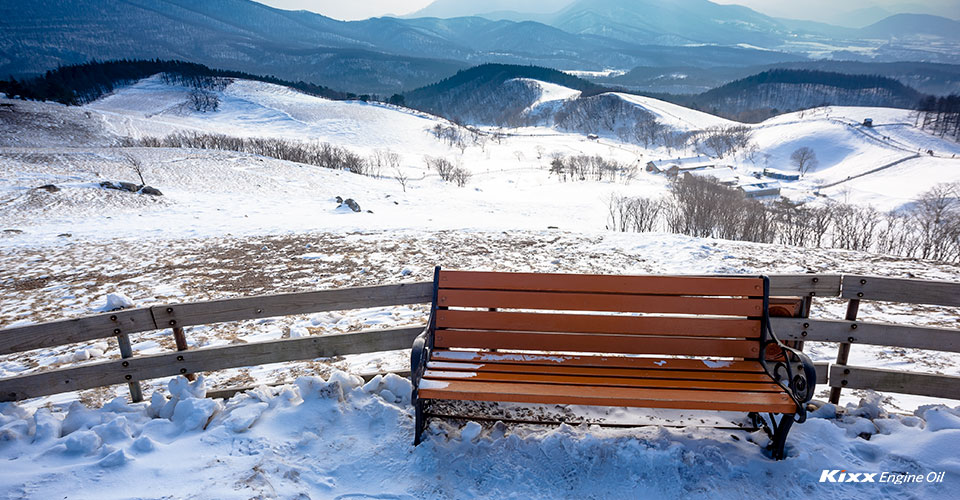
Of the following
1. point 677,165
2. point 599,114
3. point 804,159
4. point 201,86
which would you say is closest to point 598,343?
point 677,165

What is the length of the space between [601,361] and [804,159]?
113947 mm

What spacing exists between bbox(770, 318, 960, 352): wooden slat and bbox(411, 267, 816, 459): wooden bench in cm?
24

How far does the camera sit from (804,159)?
299 feet

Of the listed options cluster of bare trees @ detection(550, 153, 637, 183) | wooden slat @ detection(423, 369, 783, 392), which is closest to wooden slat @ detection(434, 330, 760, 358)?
wooden slat @ detection(423, 369, 783, 392)

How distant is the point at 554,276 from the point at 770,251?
30.4 ft

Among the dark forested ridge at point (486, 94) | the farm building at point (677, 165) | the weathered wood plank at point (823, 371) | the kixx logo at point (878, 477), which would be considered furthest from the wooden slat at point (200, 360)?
the dark forested ridge at point (486, 94)

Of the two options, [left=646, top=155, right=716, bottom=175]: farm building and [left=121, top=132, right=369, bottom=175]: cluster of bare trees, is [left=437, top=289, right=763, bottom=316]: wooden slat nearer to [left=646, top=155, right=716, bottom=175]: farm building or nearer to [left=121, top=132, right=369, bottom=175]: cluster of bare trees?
[left=121, top=132, right=369, bottom=175]: cluster of bare trees

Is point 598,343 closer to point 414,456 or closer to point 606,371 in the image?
point 606,371

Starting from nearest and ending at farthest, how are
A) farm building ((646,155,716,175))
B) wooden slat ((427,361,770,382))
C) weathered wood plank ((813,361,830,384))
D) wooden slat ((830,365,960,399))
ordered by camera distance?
wooden slat ((427,361,770,382)) → wooden slat ((830,365,960,399)) → weathered wood plank ((813,361,830,384)) → farm building ((646,155,716,175))

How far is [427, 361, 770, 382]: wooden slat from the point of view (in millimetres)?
3273

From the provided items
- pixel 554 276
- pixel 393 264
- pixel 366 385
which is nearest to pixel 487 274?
pixel 554 276

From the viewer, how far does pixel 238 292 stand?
26.6 feet

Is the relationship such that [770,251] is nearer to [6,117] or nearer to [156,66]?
[6,117]

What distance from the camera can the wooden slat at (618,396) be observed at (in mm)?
2904
